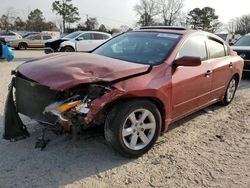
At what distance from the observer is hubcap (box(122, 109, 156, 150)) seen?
12.2 ft

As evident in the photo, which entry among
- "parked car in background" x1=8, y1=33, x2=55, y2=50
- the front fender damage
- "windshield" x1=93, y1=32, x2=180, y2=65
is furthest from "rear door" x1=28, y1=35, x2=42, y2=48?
the front fender damage

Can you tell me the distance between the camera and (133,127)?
3.79 meters

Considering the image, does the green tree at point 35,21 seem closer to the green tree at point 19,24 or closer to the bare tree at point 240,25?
the green tree at point 19,24

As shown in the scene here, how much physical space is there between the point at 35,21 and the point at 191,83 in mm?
69422

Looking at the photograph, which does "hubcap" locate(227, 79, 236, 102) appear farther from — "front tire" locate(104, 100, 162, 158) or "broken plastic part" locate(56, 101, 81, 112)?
"broken plastic part" locate(56, 101, 81, 112)

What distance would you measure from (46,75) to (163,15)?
71034mm

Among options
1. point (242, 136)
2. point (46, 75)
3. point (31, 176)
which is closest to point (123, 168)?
point (31, 176)

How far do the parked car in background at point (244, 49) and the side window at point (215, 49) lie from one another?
4573 mm

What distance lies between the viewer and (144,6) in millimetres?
70375

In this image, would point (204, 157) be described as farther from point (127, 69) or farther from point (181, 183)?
point (127, 69)

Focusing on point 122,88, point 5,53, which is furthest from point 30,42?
point 122,88

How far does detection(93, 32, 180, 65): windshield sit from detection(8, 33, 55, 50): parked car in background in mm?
21741

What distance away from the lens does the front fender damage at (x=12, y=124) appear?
405 centimetres

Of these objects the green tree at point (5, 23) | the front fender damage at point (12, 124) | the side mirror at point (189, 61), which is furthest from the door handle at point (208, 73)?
the green tree at point (5, 23)
